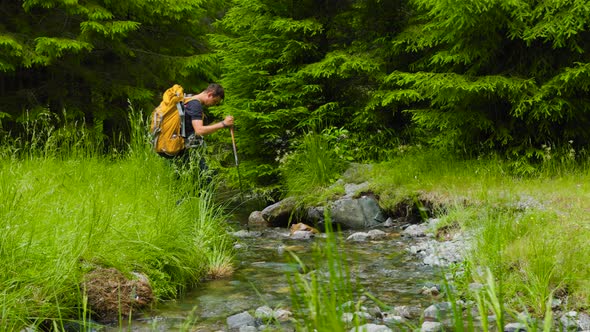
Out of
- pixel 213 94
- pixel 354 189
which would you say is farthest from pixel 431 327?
pixel 354 189

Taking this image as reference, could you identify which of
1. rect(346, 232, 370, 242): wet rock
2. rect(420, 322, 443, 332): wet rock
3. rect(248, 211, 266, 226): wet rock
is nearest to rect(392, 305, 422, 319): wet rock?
rect(420, 322, 443, 332): wet rock

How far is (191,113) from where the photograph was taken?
6.67 metres

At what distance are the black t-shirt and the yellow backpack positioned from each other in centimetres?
8

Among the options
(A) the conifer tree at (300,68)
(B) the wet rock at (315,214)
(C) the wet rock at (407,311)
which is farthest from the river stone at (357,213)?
(C) the wet rock at (407,311)

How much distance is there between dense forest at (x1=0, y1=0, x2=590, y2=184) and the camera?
24.4ft

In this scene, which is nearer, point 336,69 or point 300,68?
point 336,69

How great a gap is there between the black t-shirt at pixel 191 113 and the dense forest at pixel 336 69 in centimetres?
184

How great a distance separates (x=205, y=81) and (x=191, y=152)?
29.3ft

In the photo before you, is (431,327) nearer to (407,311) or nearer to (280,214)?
(407,311)

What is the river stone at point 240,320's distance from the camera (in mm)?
3793

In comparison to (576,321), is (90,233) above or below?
above

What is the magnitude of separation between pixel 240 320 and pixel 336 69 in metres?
6.73

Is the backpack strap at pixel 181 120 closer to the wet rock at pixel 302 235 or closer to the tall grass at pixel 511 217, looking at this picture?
the wet rock at pixel 302 235

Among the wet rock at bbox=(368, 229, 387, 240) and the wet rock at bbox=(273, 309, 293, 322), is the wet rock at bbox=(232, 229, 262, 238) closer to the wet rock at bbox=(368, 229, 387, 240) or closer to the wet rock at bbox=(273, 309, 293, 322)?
the wet rock at bbox=(368, 229, 387, 240)
